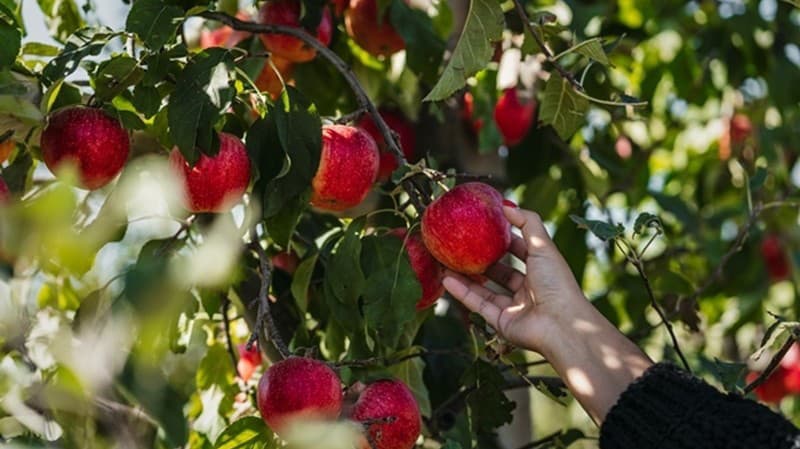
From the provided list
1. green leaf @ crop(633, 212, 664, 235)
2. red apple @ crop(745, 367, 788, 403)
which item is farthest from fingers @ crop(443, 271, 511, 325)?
red apple @ crop(745, 367, 788, 403)

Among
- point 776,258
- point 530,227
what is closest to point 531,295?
point 530,227

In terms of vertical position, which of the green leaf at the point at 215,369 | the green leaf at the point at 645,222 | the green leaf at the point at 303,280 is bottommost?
the green leaf at the point at 215,369

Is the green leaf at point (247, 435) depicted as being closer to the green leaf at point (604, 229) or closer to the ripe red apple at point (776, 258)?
the green leaf at point (604, 229)

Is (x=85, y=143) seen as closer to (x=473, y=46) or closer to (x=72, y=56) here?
(x=72, y=56)

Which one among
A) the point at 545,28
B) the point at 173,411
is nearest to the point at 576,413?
the point at 545,28

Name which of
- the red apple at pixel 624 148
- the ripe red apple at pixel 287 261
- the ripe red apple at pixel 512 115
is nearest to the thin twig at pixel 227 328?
the ripe red apple at pixel 287 261

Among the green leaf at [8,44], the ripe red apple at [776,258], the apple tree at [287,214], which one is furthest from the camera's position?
the ripe red apple at [776,258]

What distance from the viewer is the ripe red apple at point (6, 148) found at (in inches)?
59.4

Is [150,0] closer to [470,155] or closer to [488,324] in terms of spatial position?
[488,324]

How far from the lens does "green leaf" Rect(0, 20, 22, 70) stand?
134 centimetres

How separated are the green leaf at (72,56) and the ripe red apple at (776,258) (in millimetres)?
2299

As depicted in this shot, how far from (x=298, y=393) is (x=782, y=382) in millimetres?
2105

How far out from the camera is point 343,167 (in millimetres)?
1490

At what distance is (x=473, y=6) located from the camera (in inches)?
61.4
